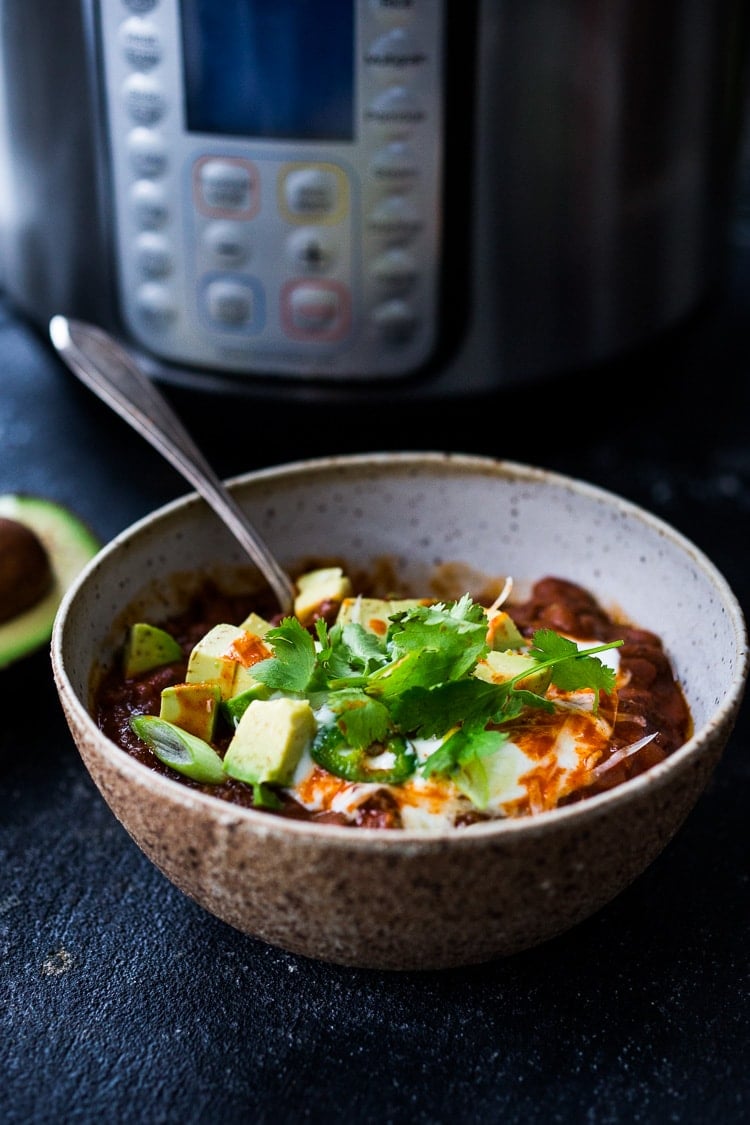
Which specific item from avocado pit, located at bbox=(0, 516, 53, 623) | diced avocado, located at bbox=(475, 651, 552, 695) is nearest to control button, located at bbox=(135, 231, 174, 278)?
avocado pit, located at bbox=(0, 516, 53, 623)

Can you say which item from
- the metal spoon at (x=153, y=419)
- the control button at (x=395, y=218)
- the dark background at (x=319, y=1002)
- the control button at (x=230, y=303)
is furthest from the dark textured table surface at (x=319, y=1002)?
the control button at (x=395, y=218)

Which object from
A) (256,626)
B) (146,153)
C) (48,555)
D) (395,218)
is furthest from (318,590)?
(146,153)

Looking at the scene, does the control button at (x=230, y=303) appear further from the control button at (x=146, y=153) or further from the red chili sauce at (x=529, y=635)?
the red chili sauce at (x=529, y=635)

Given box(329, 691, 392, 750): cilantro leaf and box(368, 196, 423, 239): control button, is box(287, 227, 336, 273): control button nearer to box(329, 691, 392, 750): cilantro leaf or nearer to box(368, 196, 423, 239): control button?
box(368, 196, 423, 239): control button

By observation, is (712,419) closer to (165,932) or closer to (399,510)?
(399,510)

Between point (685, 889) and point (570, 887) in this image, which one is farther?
point (685, 889)

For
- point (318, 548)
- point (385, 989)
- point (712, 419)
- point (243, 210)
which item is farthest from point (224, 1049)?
point (712, 419)

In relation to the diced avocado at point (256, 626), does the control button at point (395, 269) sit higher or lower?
higher
